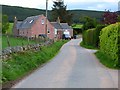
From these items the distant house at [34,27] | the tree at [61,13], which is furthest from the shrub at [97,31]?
the tree at [61,13]

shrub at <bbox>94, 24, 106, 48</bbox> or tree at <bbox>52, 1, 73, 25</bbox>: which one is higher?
tree at <bbox>52, 1, 73, 25</bbox>

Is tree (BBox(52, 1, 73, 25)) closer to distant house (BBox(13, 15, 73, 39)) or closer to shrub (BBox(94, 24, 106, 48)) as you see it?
distant house (BBox(13, 15, 73, 39))

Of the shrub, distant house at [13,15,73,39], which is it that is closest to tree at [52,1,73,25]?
distant house at [13,15,73,39]

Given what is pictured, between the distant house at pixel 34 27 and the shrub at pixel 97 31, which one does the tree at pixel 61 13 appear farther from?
the shrub at pixel 97 31

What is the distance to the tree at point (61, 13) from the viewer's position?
404ft

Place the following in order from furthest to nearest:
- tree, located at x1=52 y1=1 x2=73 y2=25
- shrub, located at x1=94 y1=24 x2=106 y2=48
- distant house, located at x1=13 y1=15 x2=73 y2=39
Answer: tree, located at x1=52 y1=1 x2=73 y2=25
distant house, located at x1=13 y1=15 x2=73 y2=39
shrub, located at x1=94 y1=24 x2=106 y2=48

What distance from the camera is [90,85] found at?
12.0 meters

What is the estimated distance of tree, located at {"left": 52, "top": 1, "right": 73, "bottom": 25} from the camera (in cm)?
12306

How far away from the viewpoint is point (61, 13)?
122 metres

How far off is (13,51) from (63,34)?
81.8 meters

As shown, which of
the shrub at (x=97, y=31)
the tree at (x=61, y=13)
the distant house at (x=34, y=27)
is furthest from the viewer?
the tree at (x=61, y=13)

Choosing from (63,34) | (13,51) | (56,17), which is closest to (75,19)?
(56,17)

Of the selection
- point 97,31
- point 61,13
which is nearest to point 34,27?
point 97,31

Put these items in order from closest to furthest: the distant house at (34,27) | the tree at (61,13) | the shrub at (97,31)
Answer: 1. the shrub at (97,31)
2. the distant house at (34,27)
3. the tree at (61,13)
